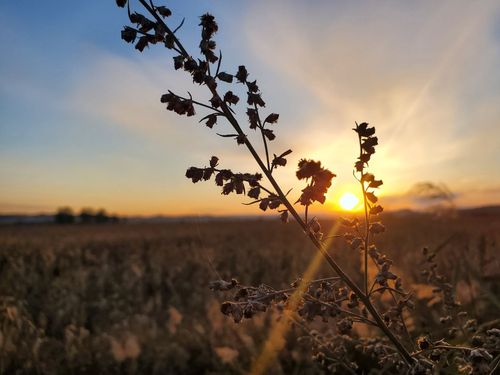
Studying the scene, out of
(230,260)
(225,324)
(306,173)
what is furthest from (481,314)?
(230,260)

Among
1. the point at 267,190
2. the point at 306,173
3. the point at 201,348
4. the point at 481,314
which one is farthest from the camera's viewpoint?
the point at 201,348

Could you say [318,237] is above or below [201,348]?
above

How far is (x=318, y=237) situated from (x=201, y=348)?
4.57 metres

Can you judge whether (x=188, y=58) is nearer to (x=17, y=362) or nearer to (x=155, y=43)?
(x=155, y=43)

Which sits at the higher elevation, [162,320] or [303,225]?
[303,225]

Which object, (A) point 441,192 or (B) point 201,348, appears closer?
(A) point 441,192

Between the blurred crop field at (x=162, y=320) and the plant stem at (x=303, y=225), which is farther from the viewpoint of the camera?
the blurred crop field at (x=162, y=320)

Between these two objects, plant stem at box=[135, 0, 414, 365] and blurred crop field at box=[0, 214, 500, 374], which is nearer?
plant stem at box=[135, 0, 414, 365]

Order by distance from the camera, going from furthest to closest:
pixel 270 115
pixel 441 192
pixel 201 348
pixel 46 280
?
pixel 46 280, pixel 201 348, pixel 441 192, pixel 270 115

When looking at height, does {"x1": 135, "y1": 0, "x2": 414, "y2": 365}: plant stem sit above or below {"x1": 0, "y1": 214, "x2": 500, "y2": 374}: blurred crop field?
above

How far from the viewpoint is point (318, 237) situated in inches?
64.2

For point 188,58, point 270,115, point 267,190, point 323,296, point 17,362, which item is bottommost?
point 17,362

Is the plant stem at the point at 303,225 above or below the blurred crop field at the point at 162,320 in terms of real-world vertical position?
above

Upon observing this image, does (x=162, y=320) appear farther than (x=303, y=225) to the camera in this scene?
Yes
